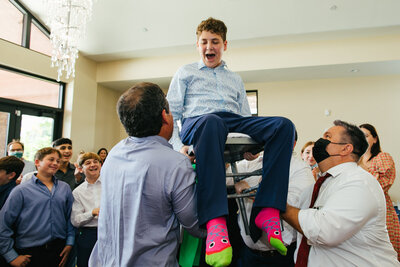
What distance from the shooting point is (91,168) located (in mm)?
2729

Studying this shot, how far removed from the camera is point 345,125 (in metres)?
1.67

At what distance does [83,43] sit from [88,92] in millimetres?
1335

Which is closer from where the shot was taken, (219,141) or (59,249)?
(219,141)

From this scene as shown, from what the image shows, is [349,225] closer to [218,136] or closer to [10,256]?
[218,136]

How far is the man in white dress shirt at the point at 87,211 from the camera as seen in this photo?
7.95ft

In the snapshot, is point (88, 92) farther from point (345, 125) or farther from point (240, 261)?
point (345, 125)

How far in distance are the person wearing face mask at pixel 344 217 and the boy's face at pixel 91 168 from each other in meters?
2.03

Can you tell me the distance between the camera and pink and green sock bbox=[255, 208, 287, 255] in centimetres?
112

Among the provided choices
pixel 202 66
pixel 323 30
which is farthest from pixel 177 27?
pixel 202 66

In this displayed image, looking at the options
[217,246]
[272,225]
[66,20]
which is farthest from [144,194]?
[66,20]

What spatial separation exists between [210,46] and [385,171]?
8.21ft

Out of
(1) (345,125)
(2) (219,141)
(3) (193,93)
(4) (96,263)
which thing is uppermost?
(3) (193,93)

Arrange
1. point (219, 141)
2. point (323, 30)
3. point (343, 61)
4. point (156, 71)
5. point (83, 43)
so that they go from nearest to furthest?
point (219, 141) < point (323, 30) < point (343, 61) < point (83, 43) < point (156, 71)

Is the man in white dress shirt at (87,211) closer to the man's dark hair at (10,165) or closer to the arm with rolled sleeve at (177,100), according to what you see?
the man's dark hair at (10,165)
